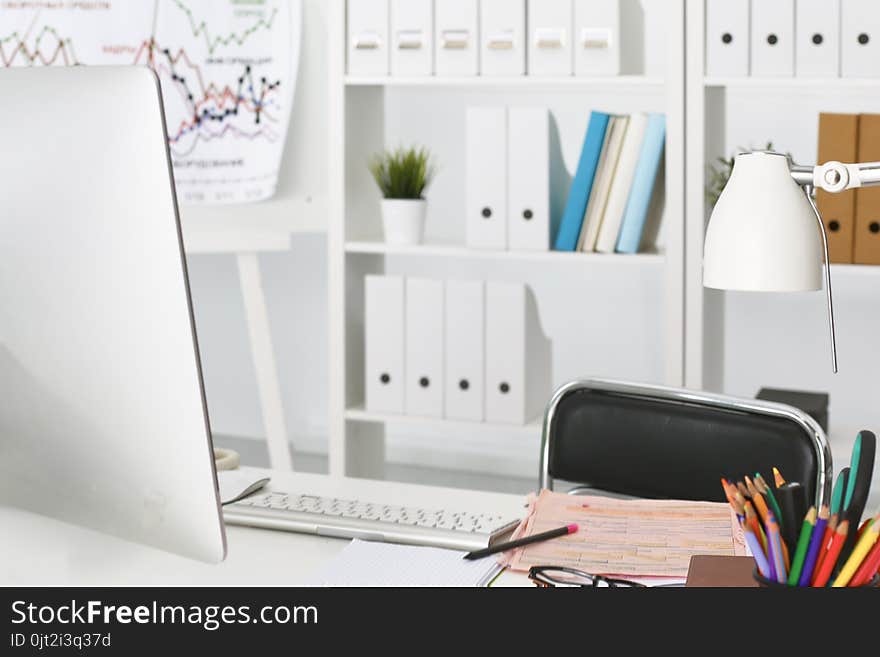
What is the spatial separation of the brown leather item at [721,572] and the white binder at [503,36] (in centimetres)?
186

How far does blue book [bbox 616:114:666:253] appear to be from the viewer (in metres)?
2.61

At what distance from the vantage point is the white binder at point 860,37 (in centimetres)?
242

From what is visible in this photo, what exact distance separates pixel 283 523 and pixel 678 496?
60cm

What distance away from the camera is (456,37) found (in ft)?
8.99

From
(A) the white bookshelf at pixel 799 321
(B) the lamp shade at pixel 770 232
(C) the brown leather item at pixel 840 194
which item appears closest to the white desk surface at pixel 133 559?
(B) the lamp shade at pixel 770 232

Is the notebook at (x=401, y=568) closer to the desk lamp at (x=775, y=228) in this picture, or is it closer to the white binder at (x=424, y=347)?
the desk lamp at (x=775, y=228)

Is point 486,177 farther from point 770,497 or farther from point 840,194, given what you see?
point 770,497

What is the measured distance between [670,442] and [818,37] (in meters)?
1.26

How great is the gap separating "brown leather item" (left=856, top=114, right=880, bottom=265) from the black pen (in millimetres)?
1568

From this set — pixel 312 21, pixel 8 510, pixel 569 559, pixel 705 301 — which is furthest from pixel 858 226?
pixel 8 510

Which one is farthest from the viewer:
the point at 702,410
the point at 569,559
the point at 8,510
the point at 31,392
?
the point at 702,410

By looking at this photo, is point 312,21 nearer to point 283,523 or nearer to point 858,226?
point 858,226

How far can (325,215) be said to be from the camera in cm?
295

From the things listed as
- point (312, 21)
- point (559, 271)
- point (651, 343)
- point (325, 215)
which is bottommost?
point (651, 343)
